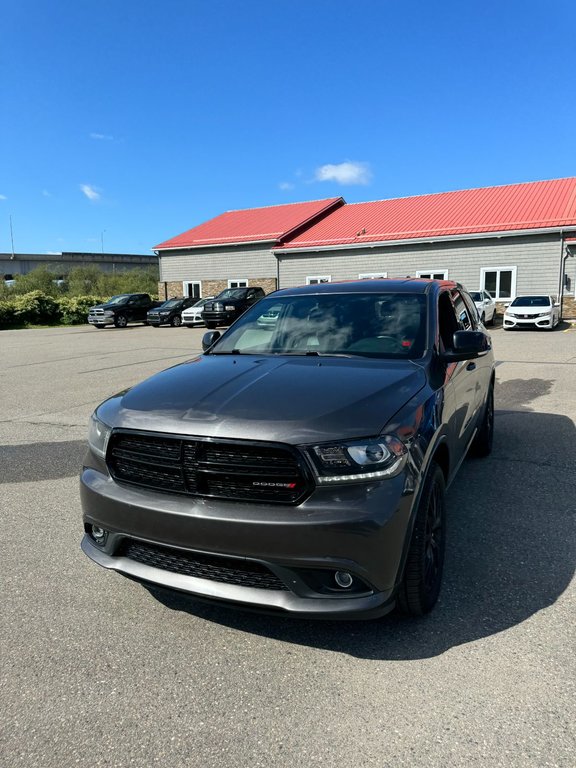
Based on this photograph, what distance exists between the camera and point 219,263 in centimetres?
3509

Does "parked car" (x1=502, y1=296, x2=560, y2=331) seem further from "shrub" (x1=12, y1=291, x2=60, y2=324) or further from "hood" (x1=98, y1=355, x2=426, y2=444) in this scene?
"shrub" (x1=12, y1=291, x2=60, y2=324)

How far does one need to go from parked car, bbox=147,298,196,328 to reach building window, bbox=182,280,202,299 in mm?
5715

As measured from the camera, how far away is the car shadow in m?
2.68

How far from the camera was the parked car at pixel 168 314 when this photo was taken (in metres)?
29.3

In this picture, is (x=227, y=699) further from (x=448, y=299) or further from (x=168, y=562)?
(x=448, y=299)

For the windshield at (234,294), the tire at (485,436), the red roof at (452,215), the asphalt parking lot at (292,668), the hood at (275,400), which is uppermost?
the red roof at (452,215)

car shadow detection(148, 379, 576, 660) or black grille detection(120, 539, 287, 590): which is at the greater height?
black grille detection(120, 539, 287, 590)

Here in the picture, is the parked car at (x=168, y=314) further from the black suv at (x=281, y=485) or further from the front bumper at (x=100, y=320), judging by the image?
the black suv at (x=281, y=485)

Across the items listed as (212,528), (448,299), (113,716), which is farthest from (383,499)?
(448,299)

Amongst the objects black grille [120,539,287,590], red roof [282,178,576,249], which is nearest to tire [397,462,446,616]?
black grille [120,539,287,590]

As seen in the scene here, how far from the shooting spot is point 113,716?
2.21 meters

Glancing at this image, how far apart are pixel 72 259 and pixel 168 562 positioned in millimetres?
87540

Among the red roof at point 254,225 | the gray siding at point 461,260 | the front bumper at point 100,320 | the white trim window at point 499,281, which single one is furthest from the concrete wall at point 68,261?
the white trim window at point 499,281

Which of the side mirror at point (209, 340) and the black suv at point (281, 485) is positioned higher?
the side mirror at point (209, 340)
